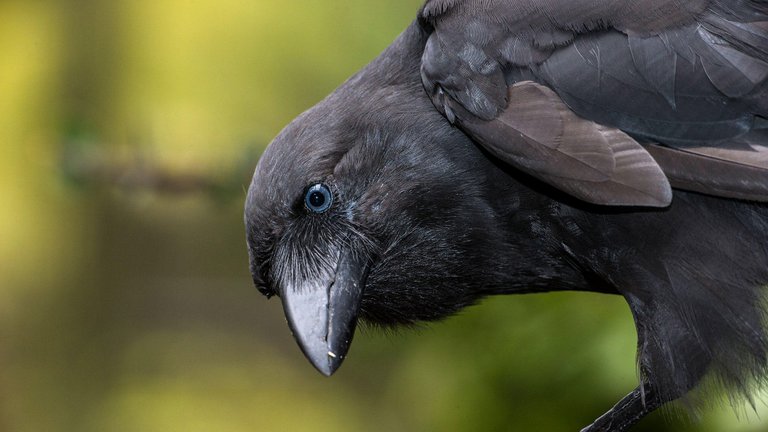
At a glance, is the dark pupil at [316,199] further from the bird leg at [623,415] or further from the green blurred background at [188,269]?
the green blurred background at [188,269]

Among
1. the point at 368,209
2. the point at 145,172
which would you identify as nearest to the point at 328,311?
the point at 368,209

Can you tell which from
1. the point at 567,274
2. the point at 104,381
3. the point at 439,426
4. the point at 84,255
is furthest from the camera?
the point at 104,381

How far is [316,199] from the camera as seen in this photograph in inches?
108

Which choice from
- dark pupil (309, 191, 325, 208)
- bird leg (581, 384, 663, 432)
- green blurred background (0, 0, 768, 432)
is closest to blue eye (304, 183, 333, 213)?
dark pupil (309, 191, 325, 208)

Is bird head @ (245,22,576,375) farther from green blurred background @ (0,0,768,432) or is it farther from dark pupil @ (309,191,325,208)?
green blurred background @ (0,0,768,432)

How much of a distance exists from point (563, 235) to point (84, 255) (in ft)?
12.2

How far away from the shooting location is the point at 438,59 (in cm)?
270

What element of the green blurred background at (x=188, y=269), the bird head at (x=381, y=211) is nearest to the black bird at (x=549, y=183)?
the bird head at (x=381, y=211)

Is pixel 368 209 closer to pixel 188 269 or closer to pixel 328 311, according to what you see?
pixel 328 311

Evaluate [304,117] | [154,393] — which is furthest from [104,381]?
[304,117]

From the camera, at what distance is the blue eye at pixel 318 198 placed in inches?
107

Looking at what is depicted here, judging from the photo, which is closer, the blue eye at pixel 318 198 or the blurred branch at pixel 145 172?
the blue eye at pixel 318 198

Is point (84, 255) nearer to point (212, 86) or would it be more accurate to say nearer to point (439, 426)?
point (212, 86)

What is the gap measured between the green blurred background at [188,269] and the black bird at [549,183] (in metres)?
0.82
